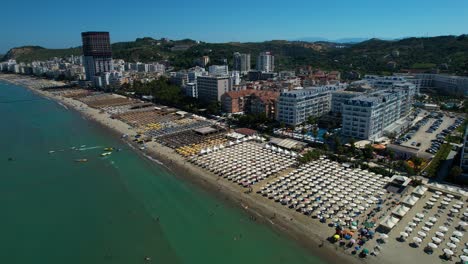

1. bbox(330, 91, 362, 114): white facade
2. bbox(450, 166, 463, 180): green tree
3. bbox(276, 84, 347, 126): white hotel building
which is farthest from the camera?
bbox(330, 91, 362, 114): white facade

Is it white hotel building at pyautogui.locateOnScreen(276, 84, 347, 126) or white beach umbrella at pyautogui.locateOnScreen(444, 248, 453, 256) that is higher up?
white hotel building at pyautogui.locateOnScreen(276, 84, 347, 126)

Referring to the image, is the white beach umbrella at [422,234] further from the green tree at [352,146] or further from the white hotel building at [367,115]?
the white hotel building at [367,115]

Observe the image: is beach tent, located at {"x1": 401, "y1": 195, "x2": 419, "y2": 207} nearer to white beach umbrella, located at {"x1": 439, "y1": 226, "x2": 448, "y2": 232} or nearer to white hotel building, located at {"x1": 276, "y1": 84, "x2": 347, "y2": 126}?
white beach umbrella, located at {"x1": 439, "y1": 226, "x2": 448, "y2": 232}

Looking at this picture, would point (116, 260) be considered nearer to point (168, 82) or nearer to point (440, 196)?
point (440, 196)

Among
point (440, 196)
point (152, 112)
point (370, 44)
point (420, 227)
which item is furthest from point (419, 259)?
point (370, 44)

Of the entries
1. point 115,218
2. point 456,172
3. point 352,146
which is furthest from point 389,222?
point 115,218

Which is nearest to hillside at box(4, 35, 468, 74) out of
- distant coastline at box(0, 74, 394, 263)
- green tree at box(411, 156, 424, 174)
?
green tree at box(411, 156, 424, 174)

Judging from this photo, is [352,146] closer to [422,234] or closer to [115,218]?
[422,234]
